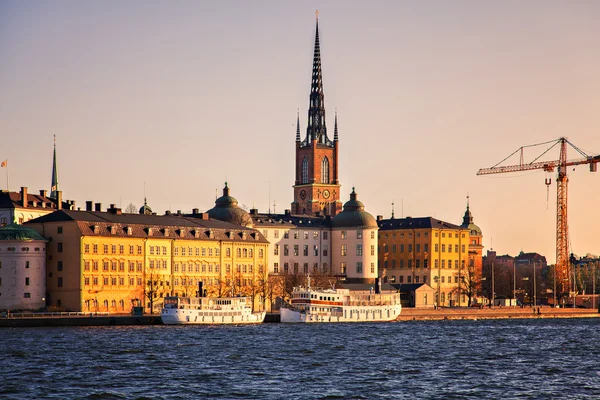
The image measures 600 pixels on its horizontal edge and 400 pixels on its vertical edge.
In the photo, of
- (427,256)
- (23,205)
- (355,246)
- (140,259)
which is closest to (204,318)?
(140,259)

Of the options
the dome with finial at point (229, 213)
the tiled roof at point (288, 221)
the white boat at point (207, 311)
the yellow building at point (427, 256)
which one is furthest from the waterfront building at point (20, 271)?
the yellow building at point (427, 256)

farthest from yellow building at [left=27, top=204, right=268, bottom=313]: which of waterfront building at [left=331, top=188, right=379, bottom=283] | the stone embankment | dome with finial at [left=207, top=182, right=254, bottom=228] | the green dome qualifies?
waterfront building at [left=331, top=188, right=379, bottom=283]

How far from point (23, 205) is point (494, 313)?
5830cm

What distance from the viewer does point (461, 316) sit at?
157 m

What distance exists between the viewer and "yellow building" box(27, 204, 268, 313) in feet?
447

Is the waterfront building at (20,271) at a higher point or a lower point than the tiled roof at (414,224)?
lower

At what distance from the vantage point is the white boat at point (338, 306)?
138 metres

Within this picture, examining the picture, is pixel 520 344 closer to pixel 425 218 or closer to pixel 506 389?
pixel 506 389

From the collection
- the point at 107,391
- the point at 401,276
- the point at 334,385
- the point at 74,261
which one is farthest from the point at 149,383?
the point at 401,276

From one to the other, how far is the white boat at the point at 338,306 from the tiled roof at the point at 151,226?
1641cm

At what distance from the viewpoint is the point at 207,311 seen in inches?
5138

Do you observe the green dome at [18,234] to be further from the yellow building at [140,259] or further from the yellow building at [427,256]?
the yellow building at [427,256]

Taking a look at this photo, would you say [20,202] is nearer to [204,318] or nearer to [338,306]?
[204,318]

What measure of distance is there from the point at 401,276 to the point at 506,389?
122 meters
